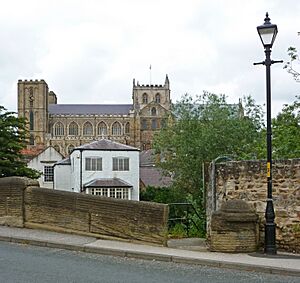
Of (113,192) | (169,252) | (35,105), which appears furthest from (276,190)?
(35,105)

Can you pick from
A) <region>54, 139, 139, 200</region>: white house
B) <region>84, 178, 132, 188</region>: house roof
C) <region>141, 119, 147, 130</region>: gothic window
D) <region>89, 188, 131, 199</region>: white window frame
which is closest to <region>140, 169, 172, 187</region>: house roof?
<region>54, 139, 139, 200</region>: white house

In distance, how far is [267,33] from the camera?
1324 cm

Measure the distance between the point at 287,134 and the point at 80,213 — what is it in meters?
10.5

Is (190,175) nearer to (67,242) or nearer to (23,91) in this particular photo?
(67,242)

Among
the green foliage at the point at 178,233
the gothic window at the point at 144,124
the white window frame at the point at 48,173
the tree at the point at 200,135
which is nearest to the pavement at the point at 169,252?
the green foliage at the point at 178,233

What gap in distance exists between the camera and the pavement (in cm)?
1138

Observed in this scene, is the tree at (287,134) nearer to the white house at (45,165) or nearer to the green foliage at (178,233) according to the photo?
the green foliage at (178,233)

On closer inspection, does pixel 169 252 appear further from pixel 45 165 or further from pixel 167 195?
pixel 45 165

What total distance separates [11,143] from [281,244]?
71.7ft

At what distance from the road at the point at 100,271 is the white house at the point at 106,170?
43.5 meters

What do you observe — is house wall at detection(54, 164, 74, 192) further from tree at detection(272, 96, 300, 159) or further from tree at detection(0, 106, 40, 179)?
tree at detection(272, 96, 300, 159)

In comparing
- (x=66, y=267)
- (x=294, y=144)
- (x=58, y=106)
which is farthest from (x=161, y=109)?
(x=66, y=267)

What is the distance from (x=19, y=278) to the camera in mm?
9531

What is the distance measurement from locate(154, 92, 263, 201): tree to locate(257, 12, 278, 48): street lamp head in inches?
978
